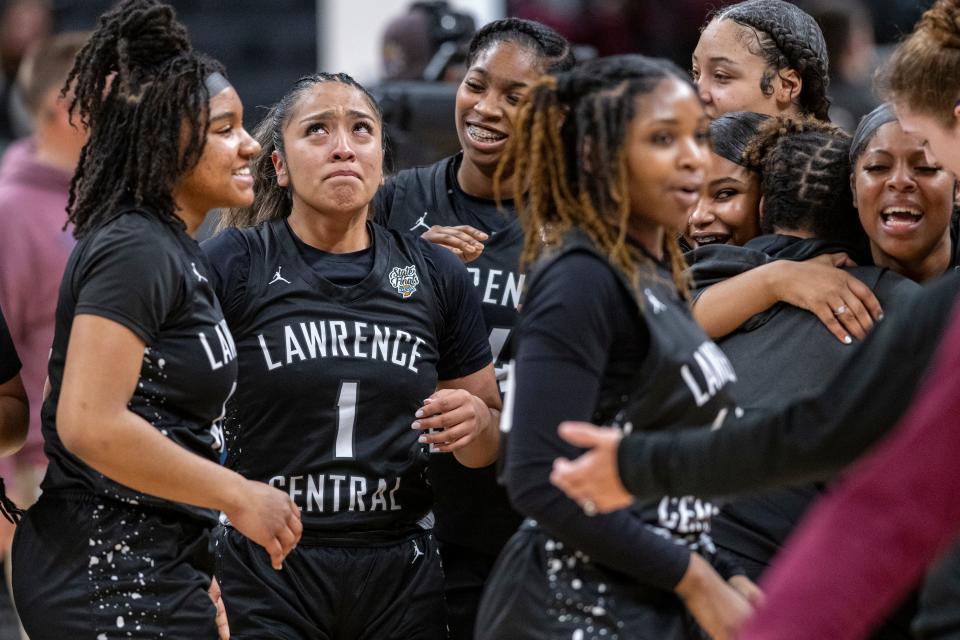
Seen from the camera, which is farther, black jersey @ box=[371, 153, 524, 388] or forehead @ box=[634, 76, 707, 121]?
black jersey @ box=[371, 153, 524, 388]

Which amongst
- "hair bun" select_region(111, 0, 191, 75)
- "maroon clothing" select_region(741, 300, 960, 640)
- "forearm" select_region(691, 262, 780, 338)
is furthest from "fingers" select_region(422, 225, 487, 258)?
"maroon clothing" select_region(741, 300, 960, 640)

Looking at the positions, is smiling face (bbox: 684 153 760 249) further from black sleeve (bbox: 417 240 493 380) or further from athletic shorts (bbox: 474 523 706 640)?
athletic shorts (bbox: 474 523 706 640)

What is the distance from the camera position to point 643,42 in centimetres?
692

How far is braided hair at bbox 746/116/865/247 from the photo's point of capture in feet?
9.13

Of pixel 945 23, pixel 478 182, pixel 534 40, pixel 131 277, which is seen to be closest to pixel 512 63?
pixel 534 40

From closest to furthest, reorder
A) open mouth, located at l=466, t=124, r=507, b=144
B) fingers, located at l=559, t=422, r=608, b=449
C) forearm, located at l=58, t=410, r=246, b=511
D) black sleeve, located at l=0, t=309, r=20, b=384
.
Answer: fingers, located at l=559, t=422, r=608, b=449 < forearm, located at l=58, t=410, r=246, b=511 < black sleeve, located at l=0, t=309, r=20, b=384 < open mouth, located at l=466, t=124, r=507, b=144

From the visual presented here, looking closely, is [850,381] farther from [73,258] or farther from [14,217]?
[14,217]

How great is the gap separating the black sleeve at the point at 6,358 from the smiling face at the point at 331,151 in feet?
2.08

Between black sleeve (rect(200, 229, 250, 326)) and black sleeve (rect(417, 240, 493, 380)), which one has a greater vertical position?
black sleeve (rect(200, 229, 250, 326))

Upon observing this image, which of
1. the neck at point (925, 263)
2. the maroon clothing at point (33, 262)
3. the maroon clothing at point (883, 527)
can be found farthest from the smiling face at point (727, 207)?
the maroon clothing at point (33, 262)

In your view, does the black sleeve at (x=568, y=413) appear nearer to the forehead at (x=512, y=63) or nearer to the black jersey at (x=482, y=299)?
the black jersey at (x=482, y=299)

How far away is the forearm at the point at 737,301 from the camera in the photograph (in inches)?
101

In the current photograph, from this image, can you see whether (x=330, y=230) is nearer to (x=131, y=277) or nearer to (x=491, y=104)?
(x=491, y=104)

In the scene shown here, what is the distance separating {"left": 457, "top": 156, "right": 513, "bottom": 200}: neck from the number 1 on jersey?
69cm
